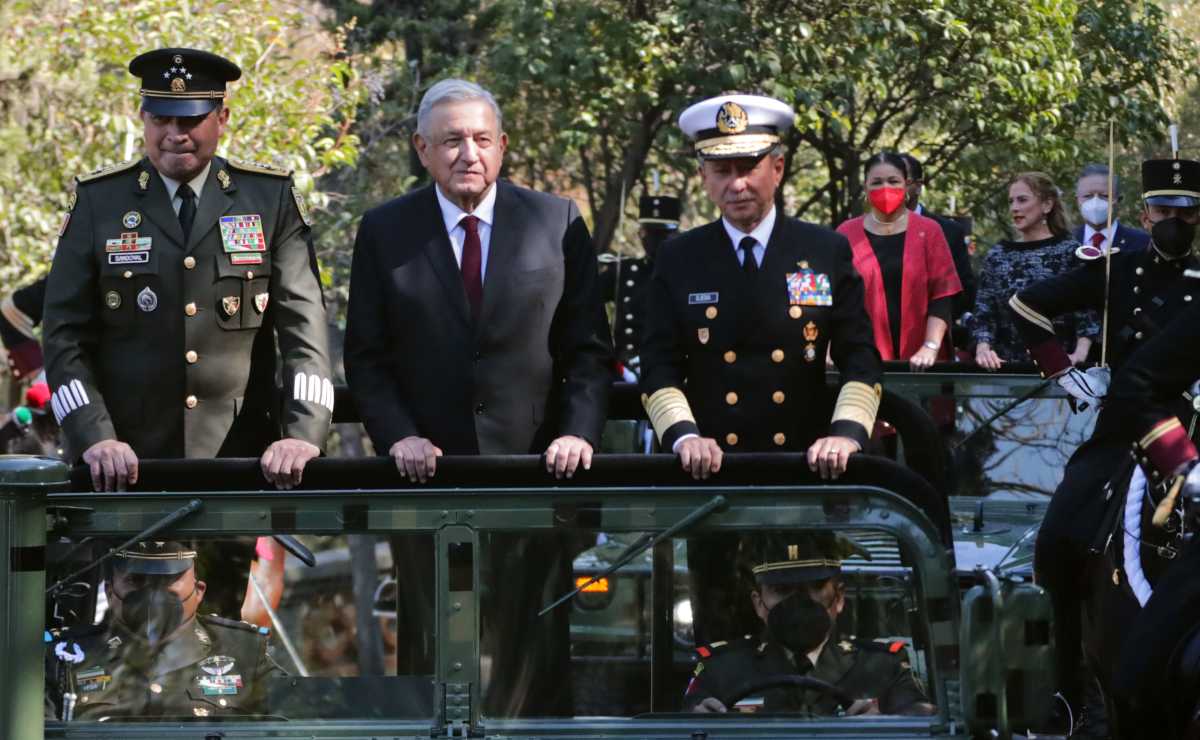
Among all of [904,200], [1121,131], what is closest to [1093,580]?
[904,200]

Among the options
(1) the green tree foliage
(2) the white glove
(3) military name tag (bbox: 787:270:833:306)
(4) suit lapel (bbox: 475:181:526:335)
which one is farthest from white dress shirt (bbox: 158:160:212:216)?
(1) the green tree foliage

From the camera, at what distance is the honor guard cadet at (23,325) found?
29.2 feet

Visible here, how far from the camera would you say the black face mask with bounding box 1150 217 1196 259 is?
6762 mm

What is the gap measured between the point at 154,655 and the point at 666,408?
147 cm

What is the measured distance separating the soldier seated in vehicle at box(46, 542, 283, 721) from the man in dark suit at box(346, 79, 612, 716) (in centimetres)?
90

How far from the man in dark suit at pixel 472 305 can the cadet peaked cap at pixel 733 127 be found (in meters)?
0.40

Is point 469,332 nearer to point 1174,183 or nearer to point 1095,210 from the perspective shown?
point 1174,183

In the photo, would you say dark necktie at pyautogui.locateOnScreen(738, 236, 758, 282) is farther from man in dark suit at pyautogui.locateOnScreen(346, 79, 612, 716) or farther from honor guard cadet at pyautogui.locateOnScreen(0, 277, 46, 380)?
honor guard cadet at pyautogui.locateOnScreen(0, 277, 46, 380)

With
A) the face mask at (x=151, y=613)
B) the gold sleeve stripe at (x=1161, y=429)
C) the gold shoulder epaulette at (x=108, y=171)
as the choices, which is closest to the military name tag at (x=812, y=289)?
the gold sleeve stripe at (x=1161, y=429)

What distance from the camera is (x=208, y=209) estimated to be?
5473 mm

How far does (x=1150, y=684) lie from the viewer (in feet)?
16.6

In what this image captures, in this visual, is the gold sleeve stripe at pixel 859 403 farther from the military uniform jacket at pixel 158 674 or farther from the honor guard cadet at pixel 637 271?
the honor guard cadet at pixel 637 271

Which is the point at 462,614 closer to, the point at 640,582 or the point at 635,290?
the point at 640,582

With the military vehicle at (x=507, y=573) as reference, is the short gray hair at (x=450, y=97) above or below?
above
